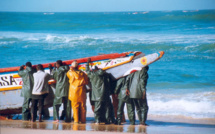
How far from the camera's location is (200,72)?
67.4 feet

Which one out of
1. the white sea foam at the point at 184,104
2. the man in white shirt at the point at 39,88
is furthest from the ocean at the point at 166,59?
the man in white shirt at the point at 39,88

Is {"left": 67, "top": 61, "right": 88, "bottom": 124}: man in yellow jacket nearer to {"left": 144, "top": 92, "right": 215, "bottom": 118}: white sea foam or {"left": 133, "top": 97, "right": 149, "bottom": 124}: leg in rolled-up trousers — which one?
{"left": 133, "top": 97, "right": 149, "bottom": 124}: leg in rolled-up trousers

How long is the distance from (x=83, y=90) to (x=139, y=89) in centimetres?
129

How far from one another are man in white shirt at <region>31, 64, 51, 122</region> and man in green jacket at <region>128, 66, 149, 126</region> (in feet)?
6.45

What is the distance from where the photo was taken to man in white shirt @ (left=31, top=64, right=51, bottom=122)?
833 cm

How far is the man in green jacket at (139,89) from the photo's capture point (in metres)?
8.34

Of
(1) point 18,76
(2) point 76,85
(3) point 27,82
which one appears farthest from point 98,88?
(1) point 18,76

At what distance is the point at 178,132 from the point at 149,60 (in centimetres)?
184

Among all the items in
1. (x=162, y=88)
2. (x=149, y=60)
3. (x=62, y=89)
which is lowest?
(x=162, y=88)

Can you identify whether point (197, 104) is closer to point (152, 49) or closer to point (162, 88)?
point (162, 88)

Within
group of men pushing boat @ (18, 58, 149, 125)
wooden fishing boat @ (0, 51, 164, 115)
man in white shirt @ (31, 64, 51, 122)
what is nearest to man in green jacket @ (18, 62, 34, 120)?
group of men pushing boat @ (18, 58, 149, 125)

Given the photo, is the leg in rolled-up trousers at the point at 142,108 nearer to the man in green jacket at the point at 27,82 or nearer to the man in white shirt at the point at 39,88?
the man in white shirt at the point at 39,88

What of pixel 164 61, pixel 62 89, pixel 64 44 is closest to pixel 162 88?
pixel 164 61

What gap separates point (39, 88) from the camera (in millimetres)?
8328
